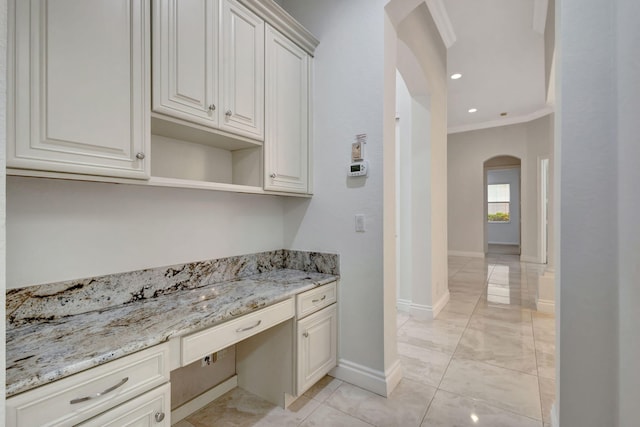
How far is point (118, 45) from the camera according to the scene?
→ 1.23m

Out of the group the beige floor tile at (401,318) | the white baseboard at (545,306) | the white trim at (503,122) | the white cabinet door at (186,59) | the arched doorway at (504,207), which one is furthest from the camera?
the arched doorway at (504,207)

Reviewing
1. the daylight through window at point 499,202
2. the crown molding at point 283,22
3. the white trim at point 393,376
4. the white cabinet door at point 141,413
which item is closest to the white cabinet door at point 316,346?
the white trim at point 393,376

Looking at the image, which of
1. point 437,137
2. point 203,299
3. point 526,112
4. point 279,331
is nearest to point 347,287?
point 279,331

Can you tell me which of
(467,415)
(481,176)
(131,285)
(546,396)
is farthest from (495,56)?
(131,285)

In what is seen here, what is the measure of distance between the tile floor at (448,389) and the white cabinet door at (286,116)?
140cm

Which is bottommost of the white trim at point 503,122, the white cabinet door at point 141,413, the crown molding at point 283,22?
the white cabinet door at point 141,413

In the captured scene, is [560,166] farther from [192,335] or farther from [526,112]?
[526,112]

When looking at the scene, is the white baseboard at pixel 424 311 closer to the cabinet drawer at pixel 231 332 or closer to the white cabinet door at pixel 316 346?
the white cabinet door at pixel 316 346

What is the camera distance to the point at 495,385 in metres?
2.04

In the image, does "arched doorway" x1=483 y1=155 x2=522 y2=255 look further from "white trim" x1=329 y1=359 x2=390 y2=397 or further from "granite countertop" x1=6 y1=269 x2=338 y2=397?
"granite countertop" x1=6 y1=269 x2=338 y2=397

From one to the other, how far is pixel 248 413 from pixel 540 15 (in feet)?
15.4

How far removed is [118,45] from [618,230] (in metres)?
2.17

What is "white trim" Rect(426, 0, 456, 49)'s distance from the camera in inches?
119

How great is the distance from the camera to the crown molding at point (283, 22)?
1.82 m
